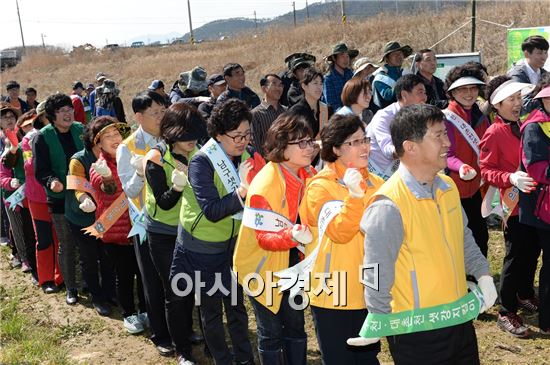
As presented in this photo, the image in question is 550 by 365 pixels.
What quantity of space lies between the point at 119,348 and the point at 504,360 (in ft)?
10.6

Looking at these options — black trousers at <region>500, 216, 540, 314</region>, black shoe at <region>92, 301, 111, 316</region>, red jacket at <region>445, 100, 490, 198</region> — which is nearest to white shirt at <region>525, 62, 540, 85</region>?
red jacket at <region>445, 100, 490, 198</region>

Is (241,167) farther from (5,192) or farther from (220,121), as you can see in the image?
(5,192)

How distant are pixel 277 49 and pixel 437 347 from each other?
28157mm

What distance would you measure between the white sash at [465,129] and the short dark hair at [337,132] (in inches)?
77.6

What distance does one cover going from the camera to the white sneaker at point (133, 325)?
539 cm

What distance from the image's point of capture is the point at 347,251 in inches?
120

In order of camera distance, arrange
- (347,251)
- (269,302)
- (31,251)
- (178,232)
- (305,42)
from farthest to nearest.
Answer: (305,42) < (31,251) < (178,232) < (269,302) < (347,251)

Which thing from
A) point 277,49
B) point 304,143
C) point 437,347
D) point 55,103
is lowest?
point 437,347

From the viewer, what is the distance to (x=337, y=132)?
3.12 metres

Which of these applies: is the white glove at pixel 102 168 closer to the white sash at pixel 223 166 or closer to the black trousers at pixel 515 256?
the white sash at pixel 223 166

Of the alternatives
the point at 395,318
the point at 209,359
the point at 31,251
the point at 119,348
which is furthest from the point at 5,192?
the point at 395,318

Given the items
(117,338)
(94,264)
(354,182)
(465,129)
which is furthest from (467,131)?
(94,264)

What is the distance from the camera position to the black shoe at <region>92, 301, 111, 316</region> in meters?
5.91

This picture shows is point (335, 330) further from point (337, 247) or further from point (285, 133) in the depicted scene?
point (285, 133)
